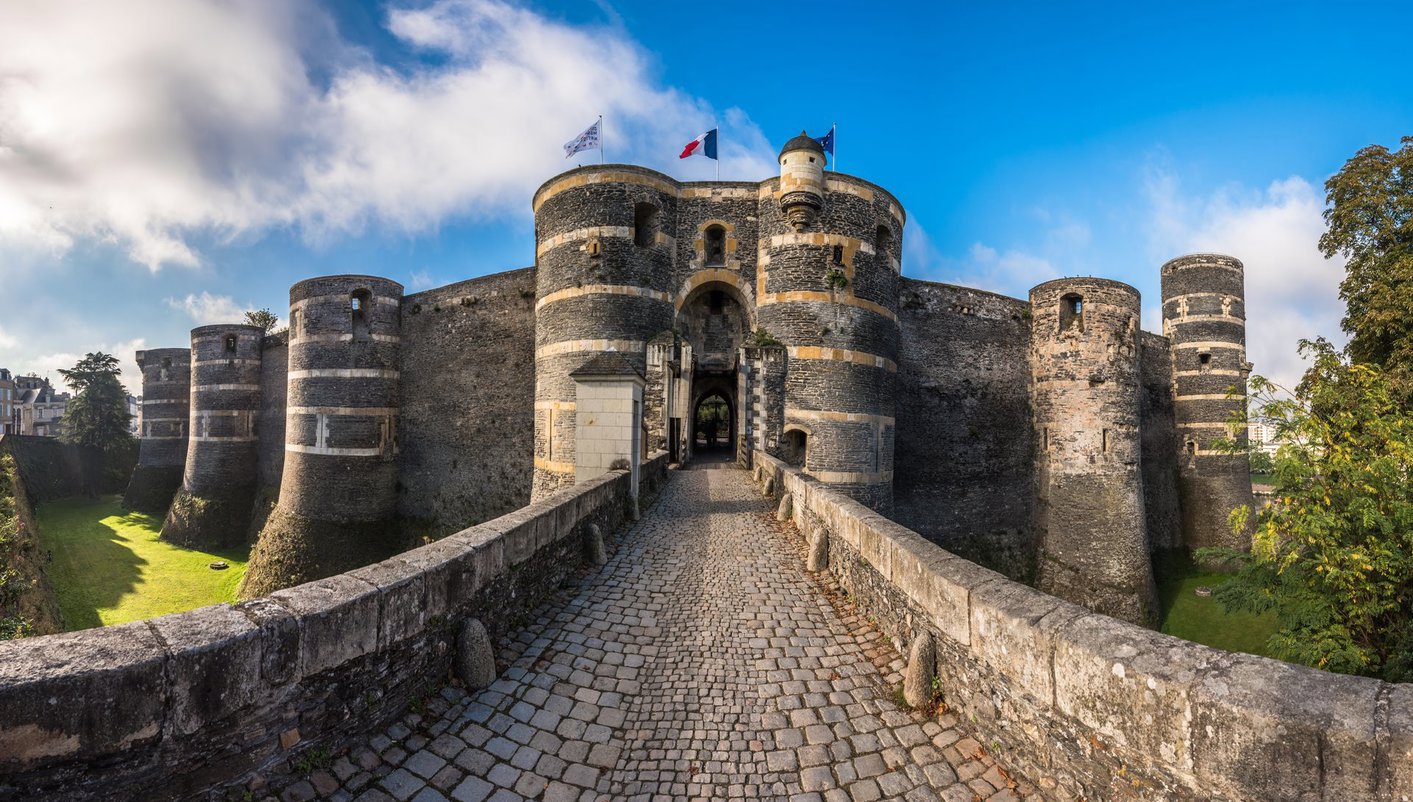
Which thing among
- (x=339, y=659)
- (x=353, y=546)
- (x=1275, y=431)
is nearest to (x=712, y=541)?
(x=339, y=659)

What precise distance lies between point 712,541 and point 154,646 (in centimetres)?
609

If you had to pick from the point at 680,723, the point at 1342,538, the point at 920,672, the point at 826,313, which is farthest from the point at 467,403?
the point at 1342,538

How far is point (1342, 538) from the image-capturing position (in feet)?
18.0

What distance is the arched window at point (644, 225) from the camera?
1645 centimetres

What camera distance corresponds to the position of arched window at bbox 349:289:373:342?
20016 mm

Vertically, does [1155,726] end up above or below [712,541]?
above

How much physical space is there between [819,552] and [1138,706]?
14.5ft

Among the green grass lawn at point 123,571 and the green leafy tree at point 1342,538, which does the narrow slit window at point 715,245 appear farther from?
the green grass lawn at point 123,571

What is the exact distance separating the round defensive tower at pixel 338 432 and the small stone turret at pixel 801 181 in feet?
50.8

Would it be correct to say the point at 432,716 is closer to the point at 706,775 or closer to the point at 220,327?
the point at 706,775

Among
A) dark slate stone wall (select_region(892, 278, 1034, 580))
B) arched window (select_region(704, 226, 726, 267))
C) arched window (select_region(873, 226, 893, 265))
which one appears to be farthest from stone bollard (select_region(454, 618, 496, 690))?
dark slate stone wall (select_region(892, 278, 1034, 580))

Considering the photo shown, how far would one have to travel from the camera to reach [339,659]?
2900mm

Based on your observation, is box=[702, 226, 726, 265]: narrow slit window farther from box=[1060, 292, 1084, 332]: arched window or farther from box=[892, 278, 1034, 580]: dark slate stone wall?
box=[1060, 292, 1084, 332]: arched window

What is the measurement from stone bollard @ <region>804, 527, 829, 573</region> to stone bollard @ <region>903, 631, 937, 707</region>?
113 inches
